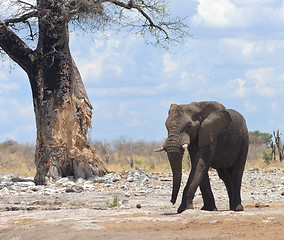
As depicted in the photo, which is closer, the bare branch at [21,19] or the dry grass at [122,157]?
the bare branch at [21,19]

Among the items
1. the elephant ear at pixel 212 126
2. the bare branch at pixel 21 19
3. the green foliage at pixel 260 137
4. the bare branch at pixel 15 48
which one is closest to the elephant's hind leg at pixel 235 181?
the elephant ear at pixel 212 126

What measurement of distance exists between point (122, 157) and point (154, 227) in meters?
25.4

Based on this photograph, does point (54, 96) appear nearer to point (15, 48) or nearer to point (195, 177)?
point (15, 48)

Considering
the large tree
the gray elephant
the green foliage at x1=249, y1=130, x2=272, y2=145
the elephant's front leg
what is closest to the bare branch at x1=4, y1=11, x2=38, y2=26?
the large tree

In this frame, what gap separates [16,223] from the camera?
8.43 m

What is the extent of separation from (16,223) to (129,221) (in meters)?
2.02

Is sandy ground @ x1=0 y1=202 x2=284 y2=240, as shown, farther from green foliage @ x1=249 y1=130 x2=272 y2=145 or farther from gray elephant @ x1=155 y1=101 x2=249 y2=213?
green foliage @ x1=249 y1=130 x2=272 y2=145

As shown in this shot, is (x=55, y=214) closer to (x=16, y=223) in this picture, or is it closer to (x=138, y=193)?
(x=16, y=223)

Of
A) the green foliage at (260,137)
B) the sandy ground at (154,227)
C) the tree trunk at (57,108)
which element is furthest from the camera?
the green foliage at (260,137)

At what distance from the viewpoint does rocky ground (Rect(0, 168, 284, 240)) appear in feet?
21.6

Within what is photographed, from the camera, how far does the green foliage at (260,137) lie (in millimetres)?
43097

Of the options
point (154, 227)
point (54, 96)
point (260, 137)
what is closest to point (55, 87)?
point (54, 96)

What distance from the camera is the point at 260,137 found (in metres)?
44.8

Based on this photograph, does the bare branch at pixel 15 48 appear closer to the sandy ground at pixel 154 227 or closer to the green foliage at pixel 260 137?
the sandy ground at pixel 154 227
